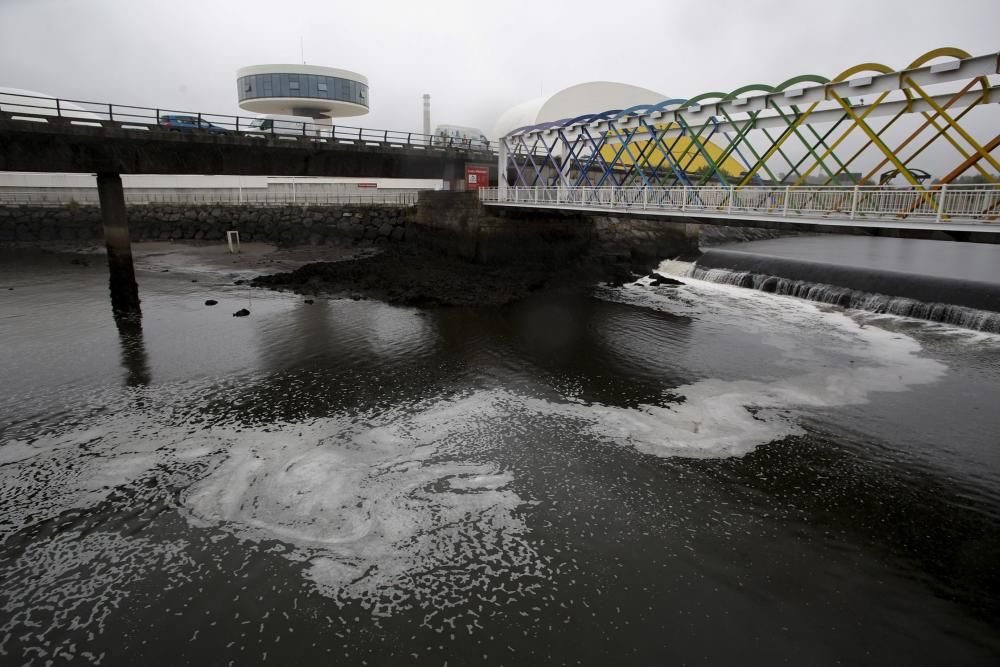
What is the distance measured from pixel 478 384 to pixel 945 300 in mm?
21323

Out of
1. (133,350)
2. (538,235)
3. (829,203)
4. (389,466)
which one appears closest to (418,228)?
(538,235)

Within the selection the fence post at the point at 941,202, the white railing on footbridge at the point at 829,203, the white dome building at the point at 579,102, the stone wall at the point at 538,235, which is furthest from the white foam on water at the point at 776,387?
the white dome building at the point at 579,102

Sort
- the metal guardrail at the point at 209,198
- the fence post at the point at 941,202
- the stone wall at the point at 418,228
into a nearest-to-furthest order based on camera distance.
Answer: the fence post at the point at 941,202 < the stone wall at the point at 418,228 < the metal guardrail at the point at 209,198

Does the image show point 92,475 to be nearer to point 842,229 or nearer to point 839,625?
point 839,625

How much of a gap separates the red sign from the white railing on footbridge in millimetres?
11551

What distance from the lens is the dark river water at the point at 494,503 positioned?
741 cm

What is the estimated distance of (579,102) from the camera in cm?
6494

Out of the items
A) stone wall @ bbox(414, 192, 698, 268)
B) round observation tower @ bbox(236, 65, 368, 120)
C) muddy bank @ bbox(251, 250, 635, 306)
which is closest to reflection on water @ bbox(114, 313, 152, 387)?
muddy bank @ bbox(251, 250, 635, 306)

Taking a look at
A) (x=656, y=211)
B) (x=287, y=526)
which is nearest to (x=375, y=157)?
(x=656, y=211)

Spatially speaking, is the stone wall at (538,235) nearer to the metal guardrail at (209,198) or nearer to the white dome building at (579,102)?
the metal guardrail at (209,198)

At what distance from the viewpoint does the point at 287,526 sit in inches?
375

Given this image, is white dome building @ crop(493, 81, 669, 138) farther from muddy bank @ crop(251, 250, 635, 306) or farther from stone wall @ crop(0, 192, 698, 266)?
muddy bank @ crop(251, 250, 635, 306)

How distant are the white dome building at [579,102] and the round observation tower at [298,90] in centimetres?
2253

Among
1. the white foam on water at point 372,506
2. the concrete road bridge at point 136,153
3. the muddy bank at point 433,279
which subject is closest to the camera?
the white foam on water at point 372,506
